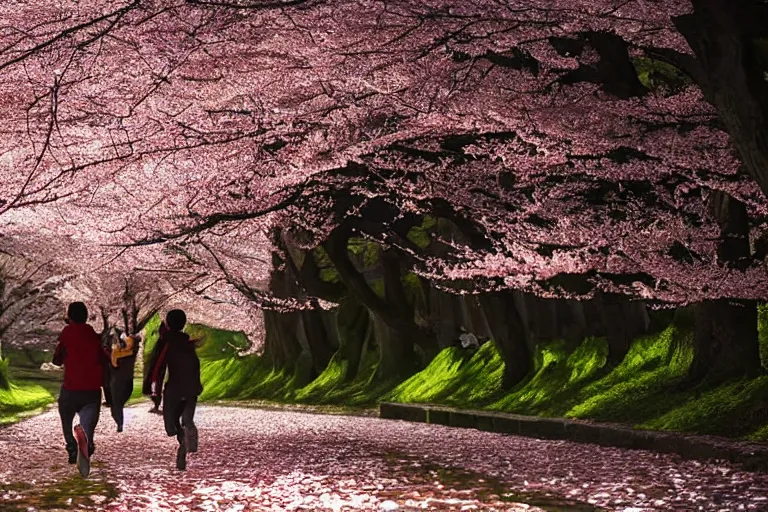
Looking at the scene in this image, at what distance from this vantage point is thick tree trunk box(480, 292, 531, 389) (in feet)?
85.6

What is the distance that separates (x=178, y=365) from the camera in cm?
1263

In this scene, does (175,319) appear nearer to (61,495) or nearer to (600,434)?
(61,495)

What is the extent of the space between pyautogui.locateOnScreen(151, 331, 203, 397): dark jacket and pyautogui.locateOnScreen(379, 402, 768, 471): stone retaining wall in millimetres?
5707

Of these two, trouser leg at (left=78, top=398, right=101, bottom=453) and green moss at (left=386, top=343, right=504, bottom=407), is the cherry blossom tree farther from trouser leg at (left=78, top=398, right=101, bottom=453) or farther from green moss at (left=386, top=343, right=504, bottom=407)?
green moss at (left=386, top=343, right=504, bottom=407)

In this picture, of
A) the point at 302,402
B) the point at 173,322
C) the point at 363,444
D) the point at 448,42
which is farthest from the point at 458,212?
the point at 302,402

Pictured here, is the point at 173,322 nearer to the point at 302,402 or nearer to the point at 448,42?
the point at 448,42

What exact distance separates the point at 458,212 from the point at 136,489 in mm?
12523

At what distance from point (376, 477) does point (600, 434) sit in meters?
5.26

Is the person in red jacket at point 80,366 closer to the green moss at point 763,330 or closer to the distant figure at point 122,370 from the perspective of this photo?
the distant figure at point 122,370

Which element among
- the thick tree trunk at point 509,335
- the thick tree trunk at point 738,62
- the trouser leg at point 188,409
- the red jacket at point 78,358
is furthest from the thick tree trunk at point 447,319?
the thick tree trunk at point 738,62

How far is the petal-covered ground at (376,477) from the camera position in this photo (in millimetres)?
9906

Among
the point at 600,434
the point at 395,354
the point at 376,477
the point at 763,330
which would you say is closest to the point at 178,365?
the point at 376,477

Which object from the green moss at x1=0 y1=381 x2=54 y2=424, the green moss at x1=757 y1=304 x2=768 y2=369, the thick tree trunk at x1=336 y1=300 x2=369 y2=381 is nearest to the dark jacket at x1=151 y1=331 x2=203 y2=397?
the green moss at x1=757 y1=304 x2=768 y2=369

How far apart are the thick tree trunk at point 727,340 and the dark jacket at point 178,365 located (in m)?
8.66
